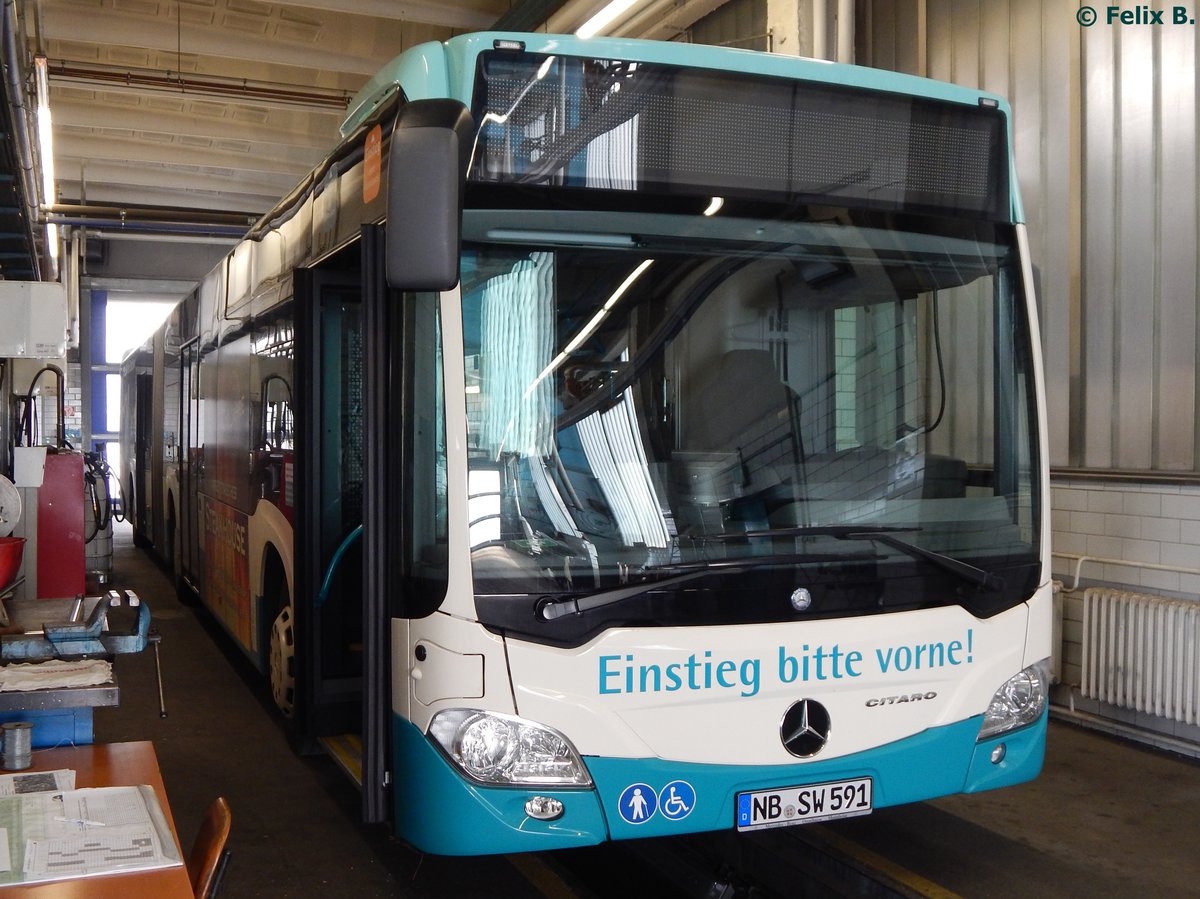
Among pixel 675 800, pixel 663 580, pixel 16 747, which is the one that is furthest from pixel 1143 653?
pixel 16 747

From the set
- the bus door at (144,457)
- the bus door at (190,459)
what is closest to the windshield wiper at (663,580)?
the bus door at (190,459)

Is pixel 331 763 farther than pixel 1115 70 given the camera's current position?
No

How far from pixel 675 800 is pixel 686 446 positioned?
37.3 inches

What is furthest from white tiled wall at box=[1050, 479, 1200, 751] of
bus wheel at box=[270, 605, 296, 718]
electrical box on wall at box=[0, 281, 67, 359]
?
electrical box on wall at box=[0, 281, 67, 359]

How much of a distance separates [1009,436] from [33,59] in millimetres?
6603

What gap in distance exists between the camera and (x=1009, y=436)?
3605 mm

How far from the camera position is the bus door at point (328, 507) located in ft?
15.3

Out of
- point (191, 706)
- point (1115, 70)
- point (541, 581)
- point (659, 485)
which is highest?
point (1115, 70)

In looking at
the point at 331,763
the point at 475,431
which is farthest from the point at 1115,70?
the point at 331,763

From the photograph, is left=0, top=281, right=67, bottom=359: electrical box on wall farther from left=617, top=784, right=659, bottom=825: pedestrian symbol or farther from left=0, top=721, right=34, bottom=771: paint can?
left=617, top=784, right=659, bottom=825: pedestrian symbol

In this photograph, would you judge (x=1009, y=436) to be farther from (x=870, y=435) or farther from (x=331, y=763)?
(x=331, y=763)

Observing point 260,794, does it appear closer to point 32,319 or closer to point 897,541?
point 897,541

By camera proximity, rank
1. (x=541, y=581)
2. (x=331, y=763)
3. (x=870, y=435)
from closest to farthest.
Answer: (x=541, y=581), (x=870, y=435), (x=331, y=763)

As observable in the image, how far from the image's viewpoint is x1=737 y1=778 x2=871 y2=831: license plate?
125 inches
